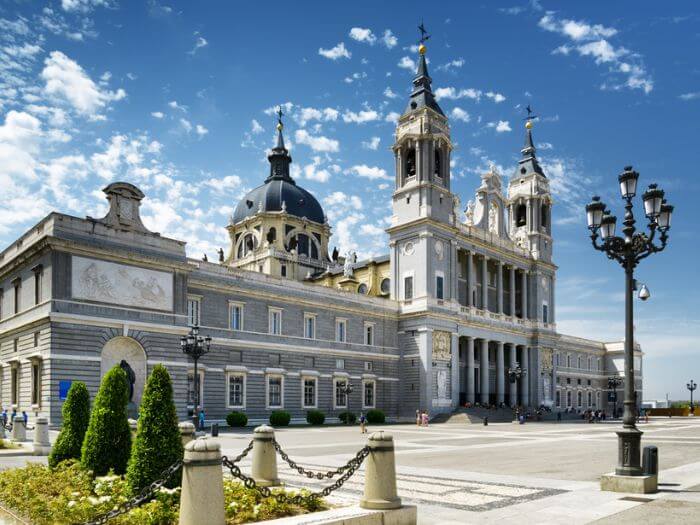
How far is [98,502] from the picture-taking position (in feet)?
31.6

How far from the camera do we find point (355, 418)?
51.6 m

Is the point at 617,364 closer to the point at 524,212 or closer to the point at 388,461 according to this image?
the point at 524,212

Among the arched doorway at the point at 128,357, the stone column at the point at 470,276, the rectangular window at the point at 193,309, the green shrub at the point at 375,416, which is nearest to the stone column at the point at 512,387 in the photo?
the stone column at the point at 470,276

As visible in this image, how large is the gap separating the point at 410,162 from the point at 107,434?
5043 cm

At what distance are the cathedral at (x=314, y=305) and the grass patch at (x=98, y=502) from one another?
2199 cm

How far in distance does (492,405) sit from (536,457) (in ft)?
131

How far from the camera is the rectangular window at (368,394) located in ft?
176

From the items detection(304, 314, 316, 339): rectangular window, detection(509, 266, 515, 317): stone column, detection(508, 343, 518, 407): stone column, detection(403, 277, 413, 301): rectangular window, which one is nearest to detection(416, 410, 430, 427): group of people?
detection(304, 314, 316, 339): rectangular window

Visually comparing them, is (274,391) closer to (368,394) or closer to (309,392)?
(309,392)

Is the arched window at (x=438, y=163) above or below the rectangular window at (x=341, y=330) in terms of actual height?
above

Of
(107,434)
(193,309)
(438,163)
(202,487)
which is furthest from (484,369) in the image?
(202,487)

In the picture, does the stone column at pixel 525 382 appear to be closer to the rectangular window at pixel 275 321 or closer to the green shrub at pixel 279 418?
the rectangular window at pixel 275 321

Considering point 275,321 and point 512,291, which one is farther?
point 512,291

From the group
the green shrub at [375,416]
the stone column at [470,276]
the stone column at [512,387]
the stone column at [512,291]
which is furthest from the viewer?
the stone column at [512,291]
